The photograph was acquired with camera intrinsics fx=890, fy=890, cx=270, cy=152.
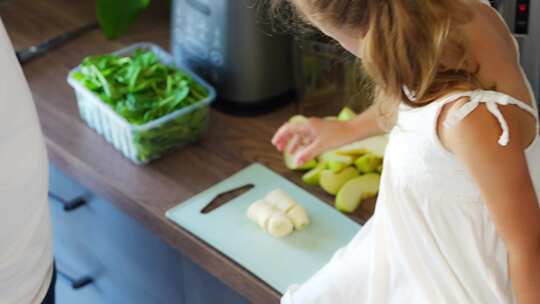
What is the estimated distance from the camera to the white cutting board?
1138mm

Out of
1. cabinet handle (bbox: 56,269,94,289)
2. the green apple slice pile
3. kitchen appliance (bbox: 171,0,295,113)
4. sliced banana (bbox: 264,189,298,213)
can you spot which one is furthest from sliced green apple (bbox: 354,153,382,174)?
cabinet handle (bbox: 56,269,94,289)

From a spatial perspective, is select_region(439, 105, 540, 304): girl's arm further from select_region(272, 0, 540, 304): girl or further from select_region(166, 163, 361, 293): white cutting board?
select_region(166, 163, 361, 293): white cutting board

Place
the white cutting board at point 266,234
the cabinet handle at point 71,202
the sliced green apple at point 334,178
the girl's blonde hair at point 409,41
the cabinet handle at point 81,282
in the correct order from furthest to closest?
the cabinet handle at point 81,282 < the cabinet handle at point 71,202 < the sliced green apple at point 334,178 < the white cutting board at point 266,234 < the girl's blonde hair at point 409,41

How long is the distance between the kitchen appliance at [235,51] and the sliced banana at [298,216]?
0.28 meters

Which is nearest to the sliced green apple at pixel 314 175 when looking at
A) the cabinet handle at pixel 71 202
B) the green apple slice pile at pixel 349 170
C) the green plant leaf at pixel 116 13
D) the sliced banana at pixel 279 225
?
the green apple slice pile at pixel 349 170

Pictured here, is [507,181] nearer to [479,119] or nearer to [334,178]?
[479,119]

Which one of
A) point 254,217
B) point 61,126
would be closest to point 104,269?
point 61,126

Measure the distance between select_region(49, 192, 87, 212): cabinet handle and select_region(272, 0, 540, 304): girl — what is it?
19.8 inches

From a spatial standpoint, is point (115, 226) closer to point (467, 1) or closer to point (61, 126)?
point (61, 126)

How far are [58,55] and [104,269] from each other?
0.39 meters

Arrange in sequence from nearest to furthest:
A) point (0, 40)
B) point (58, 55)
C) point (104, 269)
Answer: point (0, 40) → point (104, 269) → point (58, 55)

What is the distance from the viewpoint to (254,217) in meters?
1.20

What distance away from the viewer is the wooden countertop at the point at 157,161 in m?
1.19

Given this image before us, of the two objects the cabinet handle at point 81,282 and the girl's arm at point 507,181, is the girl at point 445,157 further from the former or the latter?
the cabinet handle at point 81,282
